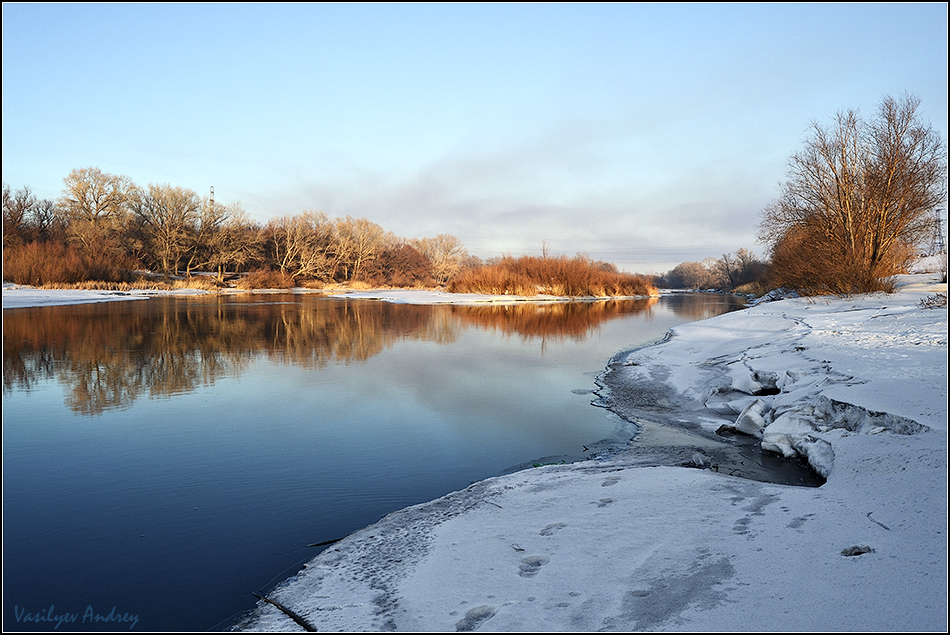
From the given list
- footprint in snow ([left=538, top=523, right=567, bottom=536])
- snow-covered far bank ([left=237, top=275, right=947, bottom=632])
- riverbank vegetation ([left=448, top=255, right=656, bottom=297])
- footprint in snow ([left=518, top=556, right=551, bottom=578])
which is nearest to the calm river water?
snow-covered far bank ([left=237, top=275, right=947, bottom=632])

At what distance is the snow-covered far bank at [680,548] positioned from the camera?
89.7 inches

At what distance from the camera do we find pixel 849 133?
20.1m

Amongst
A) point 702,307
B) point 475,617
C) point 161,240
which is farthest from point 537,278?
point 475,617

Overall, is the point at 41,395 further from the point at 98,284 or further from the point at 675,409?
the point at 98,284

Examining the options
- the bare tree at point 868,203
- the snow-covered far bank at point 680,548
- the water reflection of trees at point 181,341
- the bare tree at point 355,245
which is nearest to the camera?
the snow-covered far bank at point 680,548

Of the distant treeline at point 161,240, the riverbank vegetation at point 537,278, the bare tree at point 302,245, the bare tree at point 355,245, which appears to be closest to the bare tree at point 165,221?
the distant treeline at point 161,240

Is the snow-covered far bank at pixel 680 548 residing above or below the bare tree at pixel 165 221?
below

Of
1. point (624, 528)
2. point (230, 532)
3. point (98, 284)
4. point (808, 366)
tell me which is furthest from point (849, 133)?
point (98, 284)

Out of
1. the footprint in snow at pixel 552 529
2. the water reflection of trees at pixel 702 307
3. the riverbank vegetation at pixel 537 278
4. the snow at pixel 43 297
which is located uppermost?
the riverbank vegetation at pixel 537 278

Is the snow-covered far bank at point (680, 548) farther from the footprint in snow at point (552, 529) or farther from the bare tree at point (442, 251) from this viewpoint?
the bare tree at point (442, 251)

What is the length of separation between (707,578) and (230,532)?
9.79 ft

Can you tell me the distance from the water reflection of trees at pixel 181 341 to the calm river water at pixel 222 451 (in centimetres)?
9

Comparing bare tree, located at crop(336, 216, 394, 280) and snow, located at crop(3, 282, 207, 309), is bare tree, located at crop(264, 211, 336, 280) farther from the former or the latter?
snow, located at crop(3, 282, 207, 309)

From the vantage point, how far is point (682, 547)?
2.89 metres
